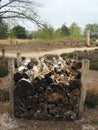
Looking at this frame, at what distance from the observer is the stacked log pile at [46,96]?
8.00m

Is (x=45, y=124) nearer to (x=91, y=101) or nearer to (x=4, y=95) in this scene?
(x=91, y=101)

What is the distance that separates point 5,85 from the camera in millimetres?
12836

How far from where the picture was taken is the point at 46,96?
8.01 metres

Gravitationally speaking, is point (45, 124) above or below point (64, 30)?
below

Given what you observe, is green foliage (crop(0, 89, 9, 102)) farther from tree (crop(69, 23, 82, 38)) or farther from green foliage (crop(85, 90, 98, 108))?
tree (crop(69, 23, 82, 38))

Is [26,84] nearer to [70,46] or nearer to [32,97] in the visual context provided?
[32,97]

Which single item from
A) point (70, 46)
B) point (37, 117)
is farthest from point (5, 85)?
point (70, 46)

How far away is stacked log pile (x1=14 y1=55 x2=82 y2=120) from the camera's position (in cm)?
800

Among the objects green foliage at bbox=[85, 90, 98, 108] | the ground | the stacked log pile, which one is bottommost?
the ground

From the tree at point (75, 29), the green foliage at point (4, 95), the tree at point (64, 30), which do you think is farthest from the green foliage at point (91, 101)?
the tree at point (64, 30)

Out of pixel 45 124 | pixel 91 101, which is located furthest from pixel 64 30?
pixel 45 124

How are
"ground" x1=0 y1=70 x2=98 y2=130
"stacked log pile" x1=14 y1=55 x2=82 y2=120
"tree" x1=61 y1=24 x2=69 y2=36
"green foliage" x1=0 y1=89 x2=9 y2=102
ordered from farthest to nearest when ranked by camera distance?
"tree" x1=61 y1=24 x2=69 y2=36, "green foliage" x1=0 y1=89 x2=9 y2=102, "stacked log pile" x1=14 y1=55 x2=82 y2=120, "ground" x1=0 y1=70 x2=98 y2=130

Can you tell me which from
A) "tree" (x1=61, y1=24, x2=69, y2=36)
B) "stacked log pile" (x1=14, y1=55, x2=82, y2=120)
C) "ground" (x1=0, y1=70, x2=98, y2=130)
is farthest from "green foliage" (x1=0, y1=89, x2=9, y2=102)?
"tree" (x1=61, y1=24, x2=69, y2=36)

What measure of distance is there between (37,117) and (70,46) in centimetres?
2965
